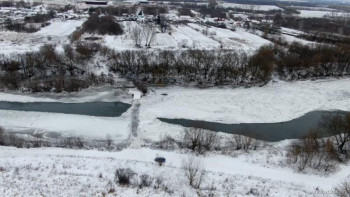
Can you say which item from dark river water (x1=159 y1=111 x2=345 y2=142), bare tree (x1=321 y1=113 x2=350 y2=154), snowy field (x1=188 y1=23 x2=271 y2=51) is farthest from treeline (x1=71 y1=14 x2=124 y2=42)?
bare tree (x1=321 y1=113 x2=350 y2=154)

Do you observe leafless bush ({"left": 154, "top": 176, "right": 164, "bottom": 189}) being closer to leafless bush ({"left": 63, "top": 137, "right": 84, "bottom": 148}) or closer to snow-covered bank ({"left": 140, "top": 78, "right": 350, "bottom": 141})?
snow-covered bank ({"left": 140, "top": 78, "right": 350, "bottom": 141})

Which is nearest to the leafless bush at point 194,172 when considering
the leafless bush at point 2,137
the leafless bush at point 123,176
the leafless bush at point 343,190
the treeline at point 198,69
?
the leafless bush at point 123,176

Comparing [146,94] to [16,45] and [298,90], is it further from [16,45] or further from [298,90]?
[16,45]

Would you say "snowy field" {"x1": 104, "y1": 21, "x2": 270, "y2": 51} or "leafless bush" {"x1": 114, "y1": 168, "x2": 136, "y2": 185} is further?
"snowy field" {"x1": 104, "y1": 21, "x2": 270, "y2": 51}

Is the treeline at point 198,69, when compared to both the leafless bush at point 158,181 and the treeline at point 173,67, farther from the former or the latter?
the leafless bush at point 158,181

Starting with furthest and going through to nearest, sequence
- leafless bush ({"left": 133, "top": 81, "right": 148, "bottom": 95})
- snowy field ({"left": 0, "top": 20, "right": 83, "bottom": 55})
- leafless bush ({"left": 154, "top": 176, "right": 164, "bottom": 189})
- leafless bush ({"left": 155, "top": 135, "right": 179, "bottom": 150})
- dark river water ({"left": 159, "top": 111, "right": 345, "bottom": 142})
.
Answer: snowy field ({"left": 0, "top": 20, "right": 83, "bottom": 55}), leafless bush ({"left": 133, "top": 81, "right": 148, "bottom": 95}), dark river water ({"left": 159, "top": 111, "right": 345, "bottom": 142}), leafless bush ({"left": 155, "top": 135, "right": 179, "bottom": 150}), leafless bush ({"left": 154, "top": 176, "right": 164, "bottom": 189})

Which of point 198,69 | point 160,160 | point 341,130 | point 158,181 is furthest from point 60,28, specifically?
point 341,130
